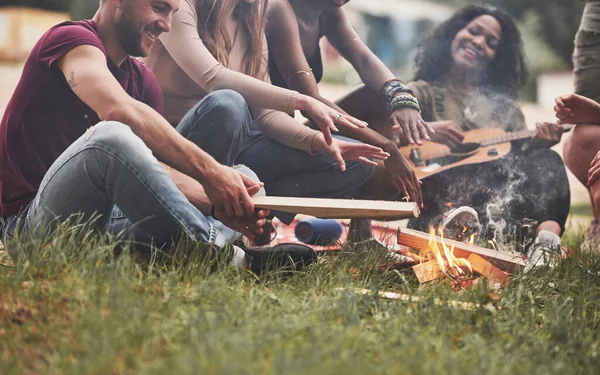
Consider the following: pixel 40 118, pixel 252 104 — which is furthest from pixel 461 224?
pixel 40 118

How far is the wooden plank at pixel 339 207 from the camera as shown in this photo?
4375 mm

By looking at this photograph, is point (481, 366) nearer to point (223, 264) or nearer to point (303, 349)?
point (303, 349)

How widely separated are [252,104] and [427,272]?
1.46 meters

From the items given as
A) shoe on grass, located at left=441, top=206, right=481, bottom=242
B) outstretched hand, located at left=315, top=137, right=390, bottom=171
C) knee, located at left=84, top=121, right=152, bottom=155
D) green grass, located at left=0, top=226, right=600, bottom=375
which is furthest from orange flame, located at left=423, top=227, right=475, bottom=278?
knee, located at left=84, top=121, right=152, bottom=155

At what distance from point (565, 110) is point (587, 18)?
4.58ft

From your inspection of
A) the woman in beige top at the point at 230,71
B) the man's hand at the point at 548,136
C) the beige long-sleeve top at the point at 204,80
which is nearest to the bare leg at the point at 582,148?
the man's hand at the point at 548,136

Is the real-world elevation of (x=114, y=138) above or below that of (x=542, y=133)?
above

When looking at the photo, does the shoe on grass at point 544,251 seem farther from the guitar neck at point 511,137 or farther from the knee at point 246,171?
the knee at point 246,171

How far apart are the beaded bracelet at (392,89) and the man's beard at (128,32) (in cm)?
181

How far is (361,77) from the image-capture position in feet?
18.5

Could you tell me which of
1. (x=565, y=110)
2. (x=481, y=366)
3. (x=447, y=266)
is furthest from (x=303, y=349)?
(x=565, y=110)

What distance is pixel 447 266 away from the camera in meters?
4.72

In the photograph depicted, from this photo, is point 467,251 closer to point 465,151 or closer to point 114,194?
point 465,151

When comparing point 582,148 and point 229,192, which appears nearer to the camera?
point 229,192
